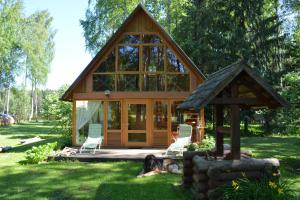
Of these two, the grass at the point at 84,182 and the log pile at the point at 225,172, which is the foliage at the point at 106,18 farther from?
the log pile at the point at 225,172

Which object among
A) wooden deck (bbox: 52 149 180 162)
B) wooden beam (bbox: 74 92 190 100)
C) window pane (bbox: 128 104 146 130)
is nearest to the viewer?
wooden deck (bbox: 52 149 180 162)

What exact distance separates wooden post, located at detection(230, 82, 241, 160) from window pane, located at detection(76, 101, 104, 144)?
9532mm

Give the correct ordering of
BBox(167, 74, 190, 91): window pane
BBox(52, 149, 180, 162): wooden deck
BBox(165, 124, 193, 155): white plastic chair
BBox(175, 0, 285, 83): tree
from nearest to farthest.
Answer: BBox(52, 149, 180, 162): wooden deck < BBox(165, 124, 193, 155): white plastic chair < BBox(167, 74, 190, 91): window pane < BBox(175, 0, 285, 83): tree

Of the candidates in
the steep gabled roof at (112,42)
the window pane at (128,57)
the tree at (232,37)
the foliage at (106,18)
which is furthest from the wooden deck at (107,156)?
the foliage at (106,18)

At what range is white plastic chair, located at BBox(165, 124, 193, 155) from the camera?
1226 cm

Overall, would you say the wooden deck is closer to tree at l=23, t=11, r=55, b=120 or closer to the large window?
the large window

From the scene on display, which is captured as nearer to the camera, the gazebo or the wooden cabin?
the gazebo

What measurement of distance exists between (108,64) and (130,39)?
1427mm

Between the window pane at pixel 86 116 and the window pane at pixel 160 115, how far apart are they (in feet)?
7.42

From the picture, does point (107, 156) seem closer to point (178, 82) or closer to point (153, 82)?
point (153, 82)

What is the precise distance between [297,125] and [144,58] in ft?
Result: 23.1

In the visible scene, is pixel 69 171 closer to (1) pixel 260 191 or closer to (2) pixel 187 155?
(2) pixel 187 155

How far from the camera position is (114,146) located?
15.2m

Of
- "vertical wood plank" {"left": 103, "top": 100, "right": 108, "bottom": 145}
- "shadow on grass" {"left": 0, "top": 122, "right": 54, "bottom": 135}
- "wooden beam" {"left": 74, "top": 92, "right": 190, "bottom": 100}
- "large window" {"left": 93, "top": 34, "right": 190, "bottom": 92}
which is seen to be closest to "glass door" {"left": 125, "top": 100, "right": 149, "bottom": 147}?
"wooden beam" {"left": 74, "top": 92, "right": 190, "bottom": 100}
